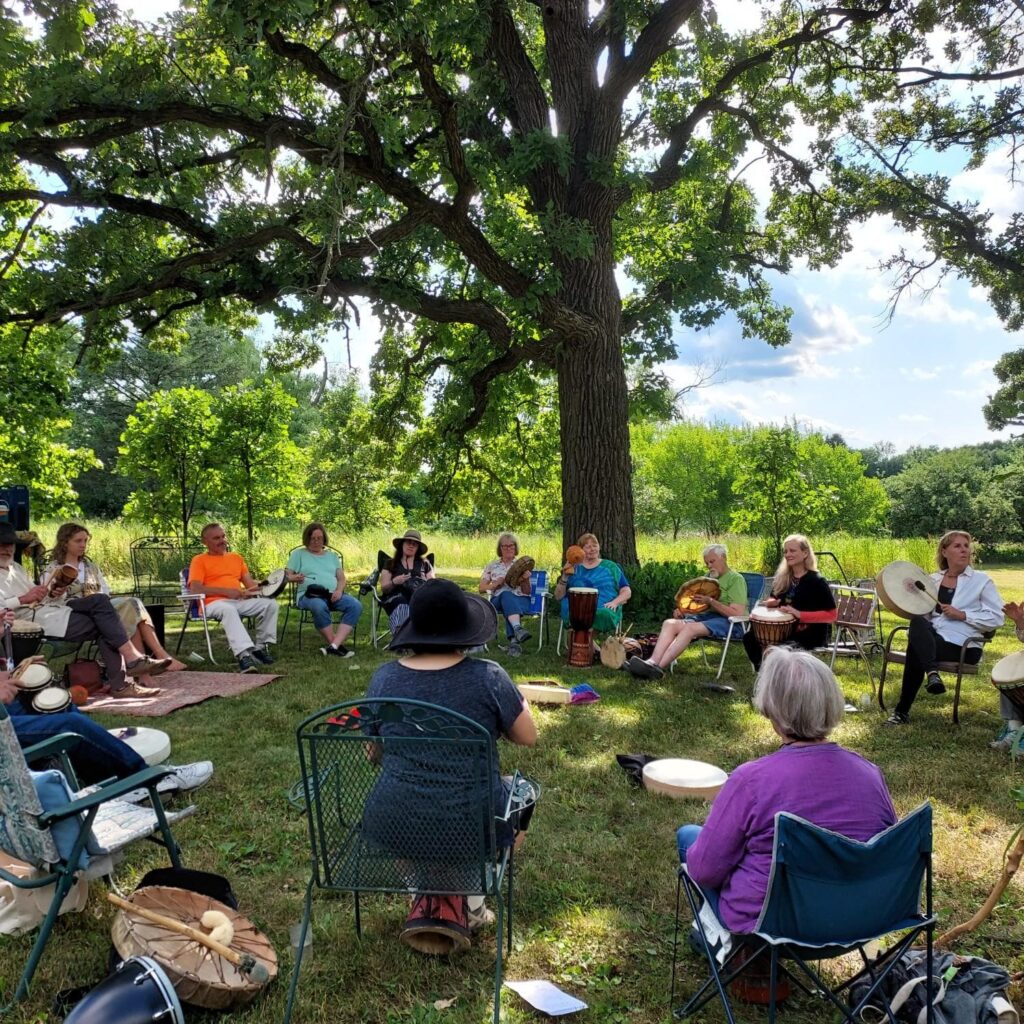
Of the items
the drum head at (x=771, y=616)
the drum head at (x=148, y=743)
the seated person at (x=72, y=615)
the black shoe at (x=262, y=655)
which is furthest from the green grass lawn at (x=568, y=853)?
the black shoe at (x=262, y=655)

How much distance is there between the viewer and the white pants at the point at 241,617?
722cm

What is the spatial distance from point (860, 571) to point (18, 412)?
1472cm

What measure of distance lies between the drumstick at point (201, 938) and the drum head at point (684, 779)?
227 cm

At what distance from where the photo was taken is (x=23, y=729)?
3.17m

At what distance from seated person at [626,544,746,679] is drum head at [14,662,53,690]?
4.43 meters

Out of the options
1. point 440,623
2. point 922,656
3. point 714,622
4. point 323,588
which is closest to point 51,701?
point 440,623

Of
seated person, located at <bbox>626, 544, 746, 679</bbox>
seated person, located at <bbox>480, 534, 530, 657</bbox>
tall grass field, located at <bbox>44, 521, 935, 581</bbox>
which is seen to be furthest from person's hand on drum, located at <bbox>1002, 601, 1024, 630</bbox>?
tall grass field, located at <bbox>44, 521, 935, 581</bbox>

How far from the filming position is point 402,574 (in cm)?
778

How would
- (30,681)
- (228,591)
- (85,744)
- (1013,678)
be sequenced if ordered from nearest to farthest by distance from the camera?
(85,744)
(30,681)
(1013,678)
(228,591)

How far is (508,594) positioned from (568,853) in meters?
4.73

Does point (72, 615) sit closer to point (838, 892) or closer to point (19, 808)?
point (19, 808)

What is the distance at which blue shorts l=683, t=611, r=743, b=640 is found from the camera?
687cm

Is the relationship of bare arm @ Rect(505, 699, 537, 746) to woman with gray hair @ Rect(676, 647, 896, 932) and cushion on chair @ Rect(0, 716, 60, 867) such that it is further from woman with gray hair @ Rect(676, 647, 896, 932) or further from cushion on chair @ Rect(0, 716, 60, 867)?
cushion on chair @ Rect(0, 716, 60, 867)

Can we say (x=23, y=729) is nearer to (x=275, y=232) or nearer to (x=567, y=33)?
(x=275, y=232)
